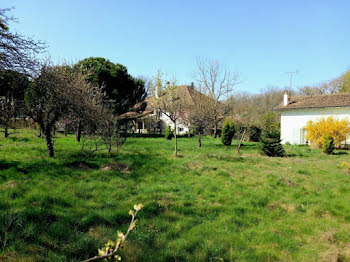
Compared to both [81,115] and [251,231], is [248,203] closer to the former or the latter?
[251,231]

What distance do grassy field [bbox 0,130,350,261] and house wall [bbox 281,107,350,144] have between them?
15.8 m

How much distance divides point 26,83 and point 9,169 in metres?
3.65

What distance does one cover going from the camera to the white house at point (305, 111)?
70.1 feet

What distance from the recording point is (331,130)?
61.7 ft

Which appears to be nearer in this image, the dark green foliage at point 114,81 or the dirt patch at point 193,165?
the dirt patch at point 193,165

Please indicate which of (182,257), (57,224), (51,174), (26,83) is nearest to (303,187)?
(182,257)

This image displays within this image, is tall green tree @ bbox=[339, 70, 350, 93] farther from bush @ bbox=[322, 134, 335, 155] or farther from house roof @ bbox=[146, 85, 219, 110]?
bush @ bbox=[322, 134, 335, 155]

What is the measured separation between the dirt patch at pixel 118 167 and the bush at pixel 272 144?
918 cm

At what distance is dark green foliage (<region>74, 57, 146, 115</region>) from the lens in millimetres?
21719

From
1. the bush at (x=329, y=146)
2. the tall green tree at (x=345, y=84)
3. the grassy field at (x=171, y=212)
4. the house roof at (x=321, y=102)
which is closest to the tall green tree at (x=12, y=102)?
the grassy field at (x=171, y=212)

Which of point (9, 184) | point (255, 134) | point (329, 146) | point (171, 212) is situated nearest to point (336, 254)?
point (171, 212)

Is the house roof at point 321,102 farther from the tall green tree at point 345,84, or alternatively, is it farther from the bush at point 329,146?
the tall green tree at point 345,84

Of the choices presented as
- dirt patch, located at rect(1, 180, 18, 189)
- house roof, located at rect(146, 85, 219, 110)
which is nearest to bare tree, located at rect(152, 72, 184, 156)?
house roof, located at rect(146, 85, 219, 110)

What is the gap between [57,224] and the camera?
399cm
